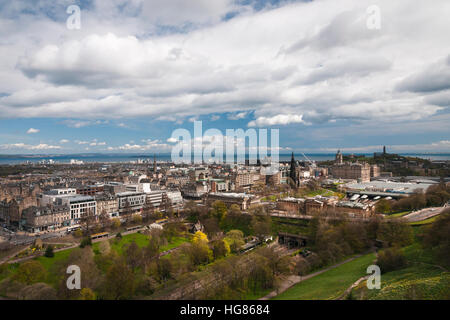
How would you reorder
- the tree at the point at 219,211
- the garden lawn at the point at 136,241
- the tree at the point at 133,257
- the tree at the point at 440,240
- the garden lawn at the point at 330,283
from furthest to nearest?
the tree at the point at 219,211 → the garden lawn at the point at 136,241 → the tree at the point at 133,257 → the tree at the point at 440,240 → the garden lawn at the point at 330,283

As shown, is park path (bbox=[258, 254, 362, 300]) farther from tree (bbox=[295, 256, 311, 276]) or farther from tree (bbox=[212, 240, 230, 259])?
tree (bbox=[212, 240, 230, 259])

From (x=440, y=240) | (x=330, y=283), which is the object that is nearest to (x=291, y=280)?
(x=330, y=283)

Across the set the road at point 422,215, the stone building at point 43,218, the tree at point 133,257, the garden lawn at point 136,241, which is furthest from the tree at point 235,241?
the stone building at point 43,218

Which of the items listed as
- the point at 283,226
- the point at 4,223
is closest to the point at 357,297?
the point at 283,226

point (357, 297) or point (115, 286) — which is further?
point (115, 286)

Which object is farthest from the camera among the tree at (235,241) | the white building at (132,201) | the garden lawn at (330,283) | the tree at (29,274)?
the white building at (132,201)

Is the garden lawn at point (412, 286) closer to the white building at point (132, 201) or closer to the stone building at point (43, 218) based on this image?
the stone building at point (43, 218)

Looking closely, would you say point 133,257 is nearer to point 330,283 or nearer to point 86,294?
point 86,294
